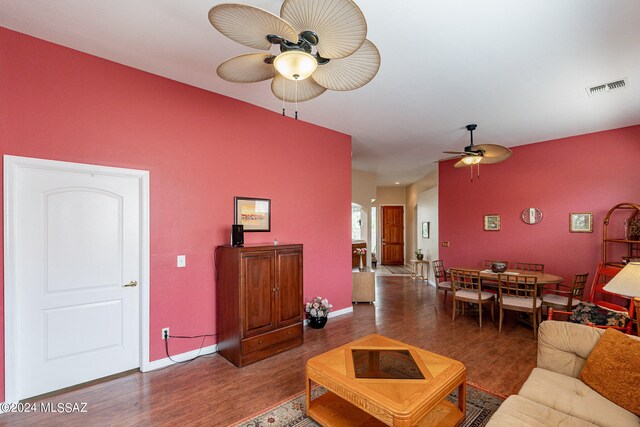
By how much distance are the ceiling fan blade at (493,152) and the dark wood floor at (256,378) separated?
7.80ft

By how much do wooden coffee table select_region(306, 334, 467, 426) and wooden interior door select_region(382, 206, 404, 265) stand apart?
901 centimetres

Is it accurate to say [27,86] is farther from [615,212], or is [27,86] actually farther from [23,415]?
[615,212]

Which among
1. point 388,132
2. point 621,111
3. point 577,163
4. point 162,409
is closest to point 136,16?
point 162,409

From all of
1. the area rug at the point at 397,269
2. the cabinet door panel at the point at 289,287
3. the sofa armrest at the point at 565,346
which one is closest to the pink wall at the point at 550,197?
the area rug at the point at 397,269

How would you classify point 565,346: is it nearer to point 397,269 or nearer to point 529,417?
point 529,417

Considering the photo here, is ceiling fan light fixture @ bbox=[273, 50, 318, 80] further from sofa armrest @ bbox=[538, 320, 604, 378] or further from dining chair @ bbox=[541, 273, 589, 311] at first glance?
dining chair @ bbox=[541, 273, 589, 311]

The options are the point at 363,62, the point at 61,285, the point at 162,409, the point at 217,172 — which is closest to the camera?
the point at 363,62

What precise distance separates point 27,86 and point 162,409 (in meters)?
2.85

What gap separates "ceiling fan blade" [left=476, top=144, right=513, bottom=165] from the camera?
3.74m

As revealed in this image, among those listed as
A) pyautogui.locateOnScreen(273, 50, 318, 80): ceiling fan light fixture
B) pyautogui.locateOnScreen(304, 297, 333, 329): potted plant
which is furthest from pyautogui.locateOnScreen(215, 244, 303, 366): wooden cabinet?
pyautogui.locateOnScreen(273, 50, 318, 80): ceiling fan light fixture

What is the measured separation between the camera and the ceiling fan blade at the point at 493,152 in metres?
3.74

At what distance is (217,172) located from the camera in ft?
11.8

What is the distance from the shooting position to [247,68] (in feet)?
6.47

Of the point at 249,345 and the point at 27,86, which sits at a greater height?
the point at 27,86
